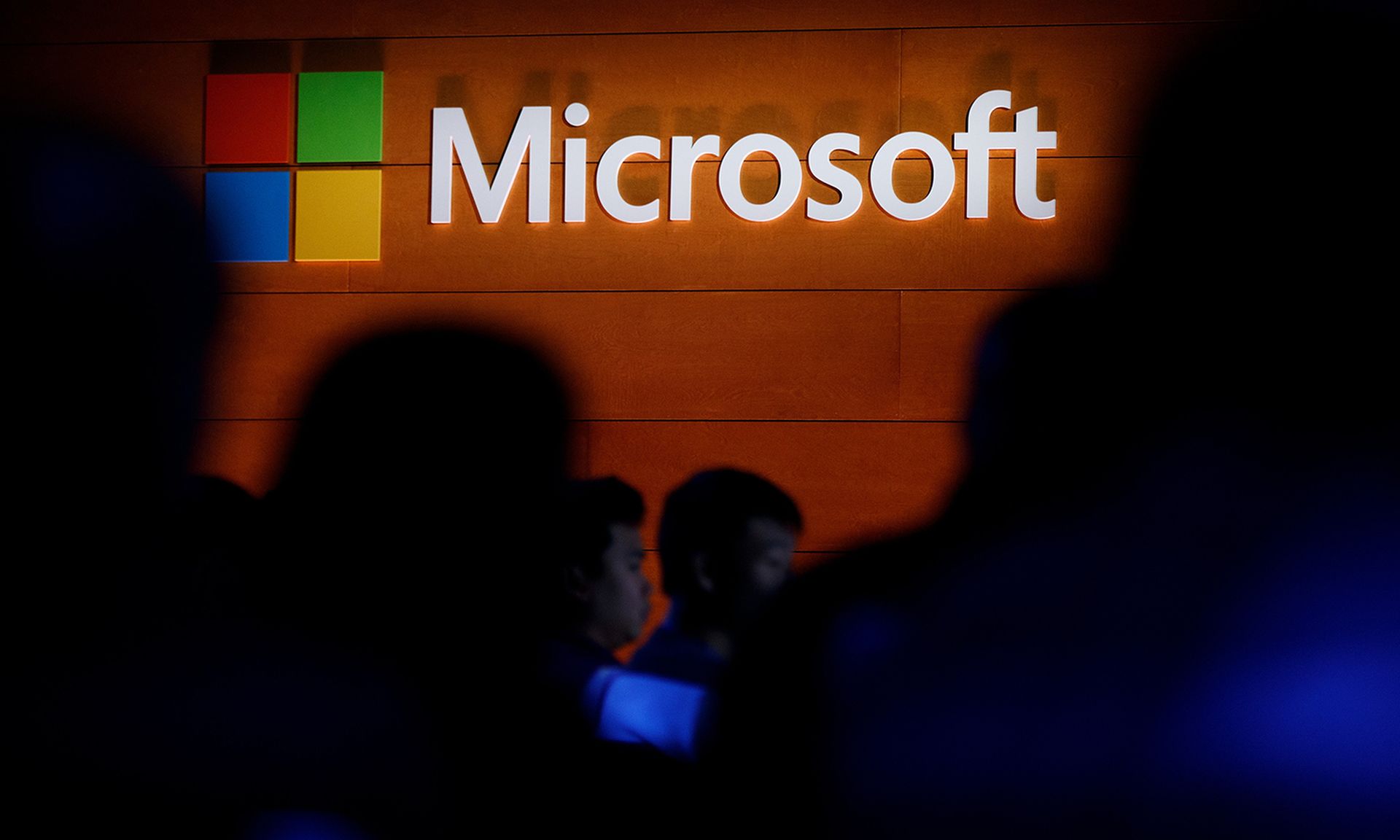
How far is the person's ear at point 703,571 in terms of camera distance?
1.94m

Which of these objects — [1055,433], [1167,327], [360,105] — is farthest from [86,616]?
[1167,327]

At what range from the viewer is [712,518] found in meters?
2.05

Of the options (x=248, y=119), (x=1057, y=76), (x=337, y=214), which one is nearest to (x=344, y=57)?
(x=248, y=119)

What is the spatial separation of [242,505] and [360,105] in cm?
111

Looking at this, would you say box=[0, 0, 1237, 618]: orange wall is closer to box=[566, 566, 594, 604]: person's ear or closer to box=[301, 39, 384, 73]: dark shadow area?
box=[301, 39, 384, 73]: dark shadow area

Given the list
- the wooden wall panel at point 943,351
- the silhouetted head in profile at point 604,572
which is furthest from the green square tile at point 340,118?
the wooden wall panel at point 943,351

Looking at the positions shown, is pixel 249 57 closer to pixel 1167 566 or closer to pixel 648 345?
pixel 648 345

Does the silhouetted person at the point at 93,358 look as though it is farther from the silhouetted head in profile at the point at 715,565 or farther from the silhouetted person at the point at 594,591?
the silhouetted head in profile at the point at 715,565

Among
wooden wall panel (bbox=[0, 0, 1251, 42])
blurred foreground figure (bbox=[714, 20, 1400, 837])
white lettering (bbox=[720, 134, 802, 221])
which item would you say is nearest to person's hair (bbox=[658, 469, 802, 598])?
blurred foreground figure (bbox=[714, 20, 1400, 837])

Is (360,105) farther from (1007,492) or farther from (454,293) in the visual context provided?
(1007,492)

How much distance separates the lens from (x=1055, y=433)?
2.73m

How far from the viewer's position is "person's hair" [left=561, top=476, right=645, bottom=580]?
77.1 inches

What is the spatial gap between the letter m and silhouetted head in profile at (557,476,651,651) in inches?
42.4

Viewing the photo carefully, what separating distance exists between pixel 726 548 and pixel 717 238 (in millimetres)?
1109
